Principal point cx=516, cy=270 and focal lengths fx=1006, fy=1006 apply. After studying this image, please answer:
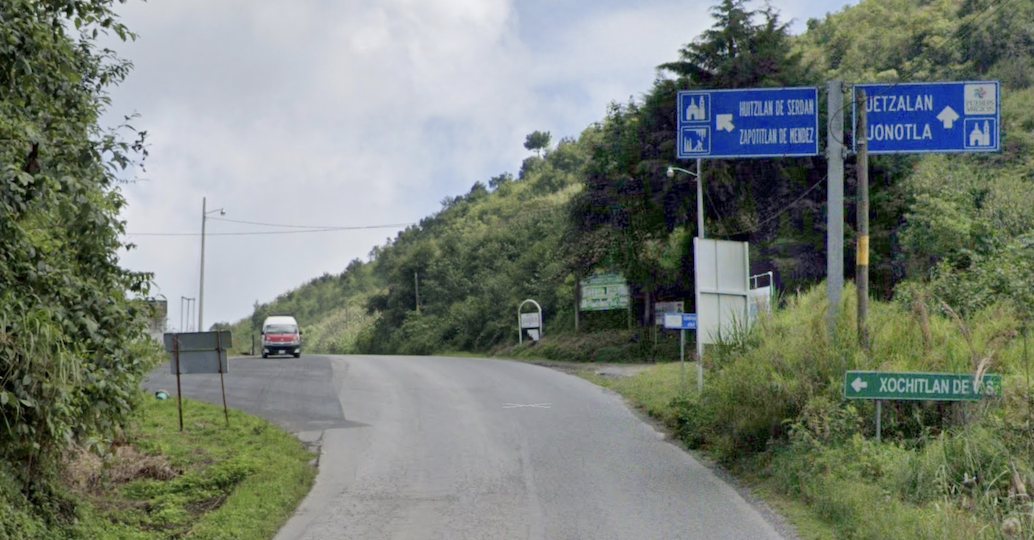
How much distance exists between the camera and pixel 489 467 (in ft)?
50.5

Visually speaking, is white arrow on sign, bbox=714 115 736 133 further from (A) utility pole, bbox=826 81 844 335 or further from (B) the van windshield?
(B) the van windshield

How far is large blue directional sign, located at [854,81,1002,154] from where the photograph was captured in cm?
1462

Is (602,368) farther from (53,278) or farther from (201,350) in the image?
(53,278)

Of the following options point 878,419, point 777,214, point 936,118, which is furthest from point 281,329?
point 878,419

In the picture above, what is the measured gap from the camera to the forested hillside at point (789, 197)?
3044 centimetres

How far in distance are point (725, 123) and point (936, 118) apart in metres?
3.03

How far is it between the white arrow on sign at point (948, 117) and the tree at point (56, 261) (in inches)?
435

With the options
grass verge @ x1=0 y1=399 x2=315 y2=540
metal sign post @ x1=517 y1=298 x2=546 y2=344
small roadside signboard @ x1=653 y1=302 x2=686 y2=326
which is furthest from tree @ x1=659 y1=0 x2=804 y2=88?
grass verge @ x1=0 y1=399 x2=315 y2=540

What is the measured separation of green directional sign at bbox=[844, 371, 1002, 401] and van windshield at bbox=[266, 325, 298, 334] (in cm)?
3605

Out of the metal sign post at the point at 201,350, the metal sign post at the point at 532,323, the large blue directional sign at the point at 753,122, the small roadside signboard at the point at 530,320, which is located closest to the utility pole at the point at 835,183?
the large blue directional sign at the point at 753,122

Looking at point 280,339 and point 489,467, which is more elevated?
point 280,339

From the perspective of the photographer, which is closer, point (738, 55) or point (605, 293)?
point (738, 55)

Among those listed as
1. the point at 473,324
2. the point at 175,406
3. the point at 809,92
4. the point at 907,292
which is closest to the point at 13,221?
the point at 809,92

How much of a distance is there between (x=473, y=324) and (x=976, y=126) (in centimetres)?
5195
